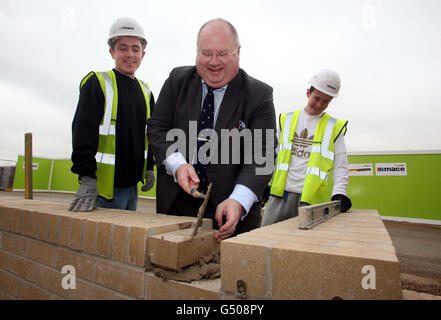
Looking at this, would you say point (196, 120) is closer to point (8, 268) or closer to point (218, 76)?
point (218, 76)

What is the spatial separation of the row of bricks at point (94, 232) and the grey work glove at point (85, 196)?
198 millimetres

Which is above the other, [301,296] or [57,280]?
[301,296]

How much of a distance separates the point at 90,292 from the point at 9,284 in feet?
3.10

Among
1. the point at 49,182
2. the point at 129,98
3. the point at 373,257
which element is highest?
the point at 129,98

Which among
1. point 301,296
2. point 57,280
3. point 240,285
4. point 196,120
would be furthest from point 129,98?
point 301,296

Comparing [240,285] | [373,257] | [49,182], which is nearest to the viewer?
[373,257]

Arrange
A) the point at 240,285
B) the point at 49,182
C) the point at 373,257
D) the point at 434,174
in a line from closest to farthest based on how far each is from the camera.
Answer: the point at 373,257, the point at 240,285, the point at 434,174, the point at 49,182

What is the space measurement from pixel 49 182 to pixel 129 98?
56.0ft

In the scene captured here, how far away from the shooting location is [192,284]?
1120 mm

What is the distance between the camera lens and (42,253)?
5.42 ft

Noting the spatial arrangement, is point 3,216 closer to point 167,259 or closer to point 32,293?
point 32,293

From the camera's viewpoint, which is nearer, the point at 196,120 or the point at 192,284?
the point at 192,284

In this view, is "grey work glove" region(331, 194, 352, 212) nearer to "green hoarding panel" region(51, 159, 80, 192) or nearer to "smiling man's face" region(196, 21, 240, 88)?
"smiling man's face" region(196, 21, 240, 88)
